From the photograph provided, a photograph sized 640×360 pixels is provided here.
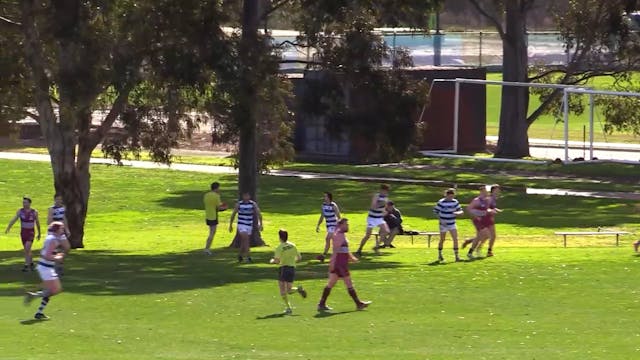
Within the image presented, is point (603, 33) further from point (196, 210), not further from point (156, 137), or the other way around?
point (156, 137)

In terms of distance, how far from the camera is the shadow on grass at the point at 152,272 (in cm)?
3048

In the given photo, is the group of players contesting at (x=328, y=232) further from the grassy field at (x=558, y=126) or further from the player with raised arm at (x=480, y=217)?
the grassy field at (x=558, y=126)

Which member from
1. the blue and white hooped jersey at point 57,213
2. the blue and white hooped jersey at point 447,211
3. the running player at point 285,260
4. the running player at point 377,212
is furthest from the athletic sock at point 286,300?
the running player at point 377,212

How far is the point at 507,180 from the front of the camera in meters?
→ 59.3

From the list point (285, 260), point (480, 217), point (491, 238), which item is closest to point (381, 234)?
point (491, 238)

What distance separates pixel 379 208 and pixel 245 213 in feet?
11.4

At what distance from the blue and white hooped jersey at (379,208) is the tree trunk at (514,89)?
2892 centimetres

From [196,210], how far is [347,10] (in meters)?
14.8

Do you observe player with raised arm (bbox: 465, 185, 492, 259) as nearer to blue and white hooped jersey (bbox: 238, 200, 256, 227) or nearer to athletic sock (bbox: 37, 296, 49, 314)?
blue and white hooped jersey (bbox: 238, 200, 256, 227)

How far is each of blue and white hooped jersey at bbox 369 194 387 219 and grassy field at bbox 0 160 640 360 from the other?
1.31 m

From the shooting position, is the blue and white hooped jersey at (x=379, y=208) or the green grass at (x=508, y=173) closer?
the blue and white hooped jersey at (x=379, y=208)

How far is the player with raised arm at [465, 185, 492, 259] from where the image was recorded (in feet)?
113

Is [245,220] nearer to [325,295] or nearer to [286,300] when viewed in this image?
[286,300]

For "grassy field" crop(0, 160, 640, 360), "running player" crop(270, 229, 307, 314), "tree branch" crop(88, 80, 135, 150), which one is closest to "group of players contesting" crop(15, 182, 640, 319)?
"running player" crop(270, 229, 307, 314)
